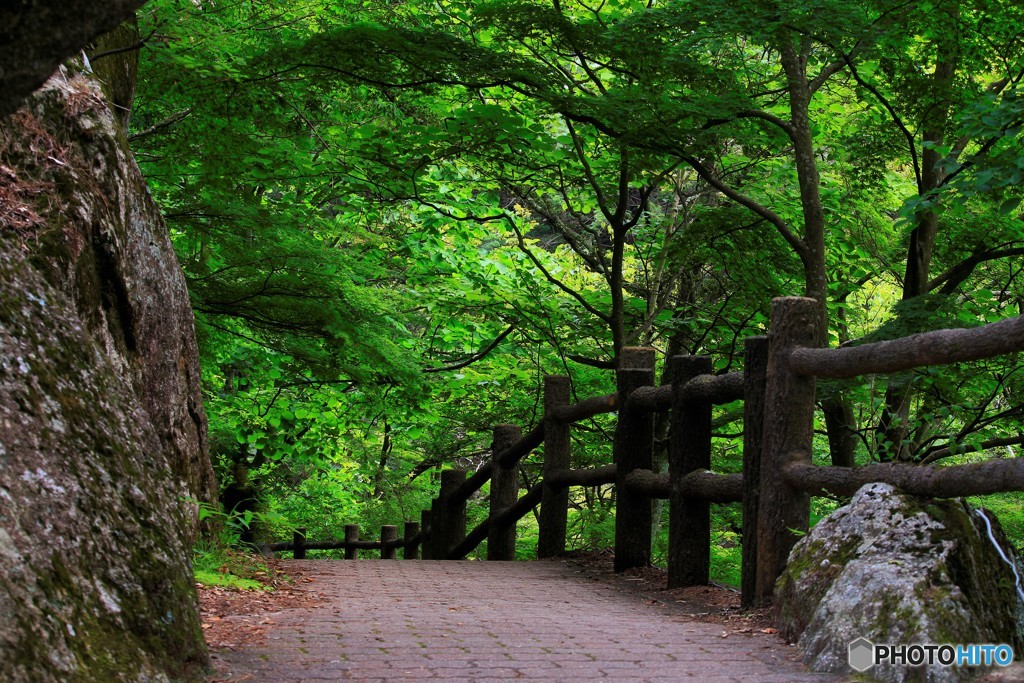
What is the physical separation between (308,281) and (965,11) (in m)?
5.65

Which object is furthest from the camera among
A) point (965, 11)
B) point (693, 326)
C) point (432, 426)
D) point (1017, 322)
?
point (432, 426)

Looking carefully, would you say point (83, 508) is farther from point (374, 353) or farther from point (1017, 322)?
point (374, 353)

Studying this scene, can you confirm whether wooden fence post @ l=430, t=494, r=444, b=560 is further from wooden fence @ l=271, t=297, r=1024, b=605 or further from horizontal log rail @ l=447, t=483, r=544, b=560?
wooden fence @ l=271, t=297, r=1024, b=605

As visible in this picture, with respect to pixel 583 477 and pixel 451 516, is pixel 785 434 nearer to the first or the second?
pixel 583 477

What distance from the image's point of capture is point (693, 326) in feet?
34.3

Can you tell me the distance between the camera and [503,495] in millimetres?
9523

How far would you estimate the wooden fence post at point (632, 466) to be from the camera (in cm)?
681

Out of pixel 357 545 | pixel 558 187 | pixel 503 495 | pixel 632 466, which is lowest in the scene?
pixel 357 545

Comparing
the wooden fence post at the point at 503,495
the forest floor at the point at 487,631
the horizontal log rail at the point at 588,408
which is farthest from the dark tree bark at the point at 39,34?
the wooden fence post at the point at 503,495

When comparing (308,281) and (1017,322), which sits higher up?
(308,281)

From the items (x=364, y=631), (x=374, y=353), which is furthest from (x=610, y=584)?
(x=374, y=353)

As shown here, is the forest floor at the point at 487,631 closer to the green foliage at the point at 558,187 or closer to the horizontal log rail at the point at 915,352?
the green foliage at the point at 558,187

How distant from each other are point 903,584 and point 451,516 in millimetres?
7925

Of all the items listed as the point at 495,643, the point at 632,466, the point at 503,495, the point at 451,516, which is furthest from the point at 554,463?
the point at 495,643
